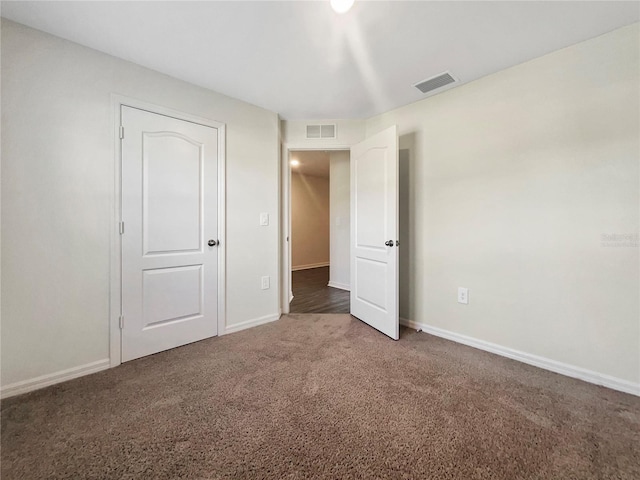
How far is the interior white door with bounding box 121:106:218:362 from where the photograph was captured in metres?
1.97

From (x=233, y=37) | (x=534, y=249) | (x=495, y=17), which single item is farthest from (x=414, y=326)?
(x=233, y=37)

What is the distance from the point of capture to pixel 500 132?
2.07 meters

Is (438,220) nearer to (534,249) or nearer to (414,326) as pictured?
(534,249)

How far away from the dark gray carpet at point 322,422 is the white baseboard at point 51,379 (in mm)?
61

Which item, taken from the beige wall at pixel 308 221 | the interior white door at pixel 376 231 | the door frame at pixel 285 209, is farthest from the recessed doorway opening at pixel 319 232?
the interior white door at pixel 376 231

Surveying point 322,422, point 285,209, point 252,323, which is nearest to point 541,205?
point 322,422

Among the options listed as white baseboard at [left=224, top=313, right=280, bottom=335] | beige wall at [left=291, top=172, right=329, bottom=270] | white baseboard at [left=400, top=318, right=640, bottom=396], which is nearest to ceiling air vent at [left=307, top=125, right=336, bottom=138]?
white baseboard at [left=224, top=313, right=280, bottom=335]

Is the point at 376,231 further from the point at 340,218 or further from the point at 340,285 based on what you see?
the point at 340,285

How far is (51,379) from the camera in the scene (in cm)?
167

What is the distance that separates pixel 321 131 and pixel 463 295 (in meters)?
2.28

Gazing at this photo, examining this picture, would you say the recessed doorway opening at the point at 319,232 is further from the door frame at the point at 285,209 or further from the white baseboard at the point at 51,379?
the white baseboard at the point at 51,379

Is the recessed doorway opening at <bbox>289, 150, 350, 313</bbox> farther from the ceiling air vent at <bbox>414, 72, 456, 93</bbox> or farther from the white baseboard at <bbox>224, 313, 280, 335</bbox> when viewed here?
the ceiling air vent at <bbox>414, 72, 456, 93</bbox>

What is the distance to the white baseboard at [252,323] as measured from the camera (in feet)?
8.23

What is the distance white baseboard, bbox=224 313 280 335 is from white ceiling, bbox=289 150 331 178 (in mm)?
2670
